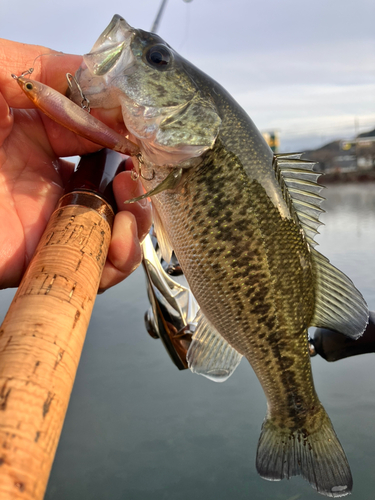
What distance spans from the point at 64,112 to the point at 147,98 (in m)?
0.31

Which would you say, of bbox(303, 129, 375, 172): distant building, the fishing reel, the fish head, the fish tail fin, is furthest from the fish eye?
bbox(303, 129, 375, 172): distant building

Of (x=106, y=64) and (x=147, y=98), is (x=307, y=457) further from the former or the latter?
(x=106, y=64)

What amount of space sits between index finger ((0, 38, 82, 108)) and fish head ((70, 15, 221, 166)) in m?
0.19

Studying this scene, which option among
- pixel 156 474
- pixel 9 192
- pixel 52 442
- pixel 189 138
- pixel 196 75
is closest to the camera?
pixel 52 442

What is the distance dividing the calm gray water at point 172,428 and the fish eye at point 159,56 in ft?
6.64

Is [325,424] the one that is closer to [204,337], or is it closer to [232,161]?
[204,337]

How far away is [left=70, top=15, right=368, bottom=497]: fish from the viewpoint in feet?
4.10

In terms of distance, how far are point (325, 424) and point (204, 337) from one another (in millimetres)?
563

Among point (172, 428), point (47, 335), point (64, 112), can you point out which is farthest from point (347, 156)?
point (47, 335)

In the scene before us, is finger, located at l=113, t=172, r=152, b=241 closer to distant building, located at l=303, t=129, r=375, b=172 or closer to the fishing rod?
the fishing rod

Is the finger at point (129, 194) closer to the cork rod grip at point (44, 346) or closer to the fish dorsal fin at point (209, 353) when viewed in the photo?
the cork rod grip at point (44, 346)

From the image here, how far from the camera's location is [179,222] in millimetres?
1302

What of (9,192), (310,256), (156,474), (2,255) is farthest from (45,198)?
(156,474)

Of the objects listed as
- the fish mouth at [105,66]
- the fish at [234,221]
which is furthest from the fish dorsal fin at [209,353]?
the fish mouth at [105,66]
